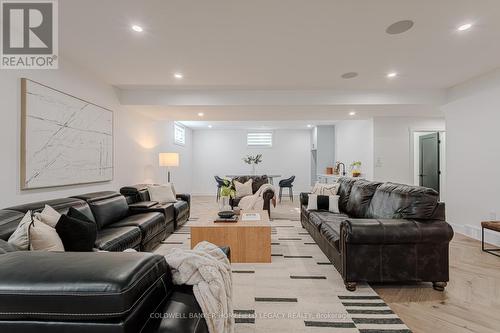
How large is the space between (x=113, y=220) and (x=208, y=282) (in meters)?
2.89

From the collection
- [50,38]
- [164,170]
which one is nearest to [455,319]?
Result: [50,38]

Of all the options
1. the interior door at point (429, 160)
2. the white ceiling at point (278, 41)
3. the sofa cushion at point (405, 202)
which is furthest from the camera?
the interior door at point (429, 160)

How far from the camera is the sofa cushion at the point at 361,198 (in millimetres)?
3400

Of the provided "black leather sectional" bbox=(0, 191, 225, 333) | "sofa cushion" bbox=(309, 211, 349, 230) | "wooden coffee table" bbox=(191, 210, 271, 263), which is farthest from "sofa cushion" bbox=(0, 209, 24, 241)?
"sofa cushion" bbox=(309, 211, 349, 230)

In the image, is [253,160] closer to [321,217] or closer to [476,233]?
[321,217]

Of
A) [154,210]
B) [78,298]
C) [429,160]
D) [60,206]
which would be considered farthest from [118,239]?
[429,160]

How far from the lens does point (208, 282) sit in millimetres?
1052

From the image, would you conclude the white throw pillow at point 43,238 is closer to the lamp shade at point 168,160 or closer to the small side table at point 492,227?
the lamp shade at point 168,160

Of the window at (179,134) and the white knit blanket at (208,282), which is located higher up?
the window at (179,134)

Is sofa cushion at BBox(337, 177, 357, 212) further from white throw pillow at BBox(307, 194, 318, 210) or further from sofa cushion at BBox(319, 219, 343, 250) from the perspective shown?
sofa cushion at BBox(319, 219, 343, 250)

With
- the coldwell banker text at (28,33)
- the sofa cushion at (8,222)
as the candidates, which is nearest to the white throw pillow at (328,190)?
the sofa cushion at (8,222)

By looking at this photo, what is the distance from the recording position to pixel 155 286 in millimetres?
937

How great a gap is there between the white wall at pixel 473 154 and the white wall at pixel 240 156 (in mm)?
5243

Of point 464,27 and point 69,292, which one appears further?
point 464,27
